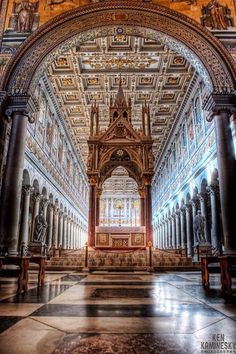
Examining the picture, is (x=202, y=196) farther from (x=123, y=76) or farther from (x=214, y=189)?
(x=123, y=76)

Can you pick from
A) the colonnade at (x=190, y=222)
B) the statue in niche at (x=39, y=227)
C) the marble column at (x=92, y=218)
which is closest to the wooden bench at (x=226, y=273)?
the colonnade at (x=190, y=222)

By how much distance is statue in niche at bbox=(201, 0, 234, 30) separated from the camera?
9.70 metres

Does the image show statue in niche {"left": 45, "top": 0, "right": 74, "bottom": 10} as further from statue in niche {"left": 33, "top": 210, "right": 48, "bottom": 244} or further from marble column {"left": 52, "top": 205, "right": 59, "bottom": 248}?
marble column {"left": 52, "top": 205, "right": 59, "bottom": 248}

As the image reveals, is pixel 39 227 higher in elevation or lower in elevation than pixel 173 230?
lower

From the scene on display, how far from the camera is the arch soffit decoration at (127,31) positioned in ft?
30.0

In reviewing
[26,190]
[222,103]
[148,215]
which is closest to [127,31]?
[222,103]

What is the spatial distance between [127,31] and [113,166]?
7.30m

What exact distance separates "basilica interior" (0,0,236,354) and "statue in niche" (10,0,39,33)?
0.17 feet

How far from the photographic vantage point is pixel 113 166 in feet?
52.6

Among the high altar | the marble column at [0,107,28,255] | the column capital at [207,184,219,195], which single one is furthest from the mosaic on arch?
the column capital at [207,184,219,195]

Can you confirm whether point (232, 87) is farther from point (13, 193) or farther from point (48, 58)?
point (13, 193)

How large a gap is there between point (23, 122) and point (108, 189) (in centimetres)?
3379

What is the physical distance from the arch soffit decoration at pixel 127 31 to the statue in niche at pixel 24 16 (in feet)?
1.51

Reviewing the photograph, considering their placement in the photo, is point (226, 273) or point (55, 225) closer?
point (226, 273)
